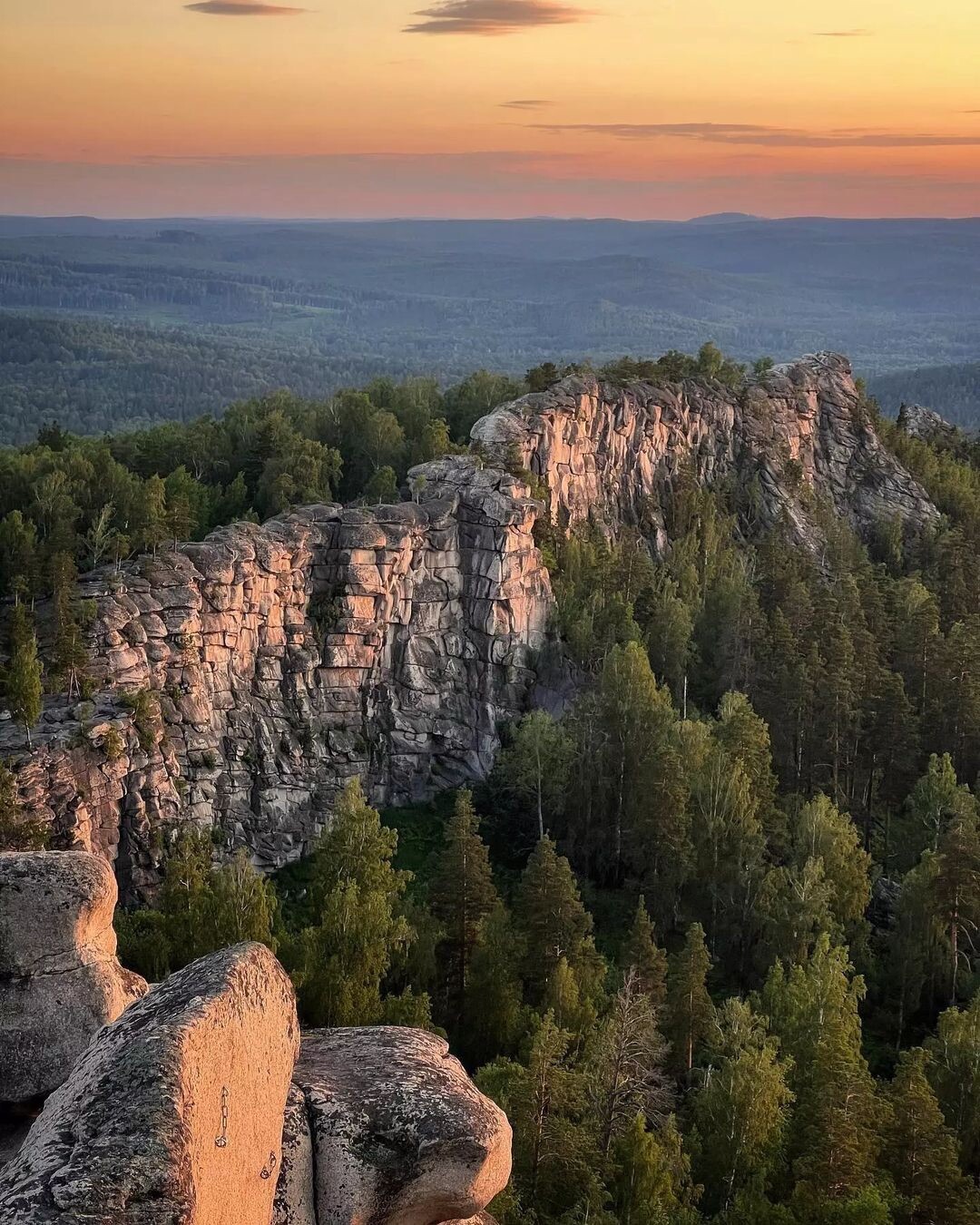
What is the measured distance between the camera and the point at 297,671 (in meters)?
56.4

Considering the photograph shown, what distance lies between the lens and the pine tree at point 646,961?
39469mm

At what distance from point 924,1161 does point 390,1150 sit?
21.9 m

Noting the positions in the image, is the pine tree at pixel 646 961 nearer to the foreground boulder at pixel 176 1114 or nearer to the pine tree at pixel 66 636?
the pine tree at pixel 66 636

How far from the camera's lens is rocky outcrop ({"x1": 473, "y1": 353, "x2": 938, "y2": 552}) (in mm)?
76000

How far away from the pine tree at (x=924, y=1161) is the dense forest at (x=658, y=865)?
0.21ft

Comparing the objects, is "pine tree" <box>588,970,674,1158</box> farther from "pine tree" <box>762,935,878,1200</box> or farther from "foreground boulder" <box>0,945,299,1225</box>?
"foreground boulder" <box>0,945,299,1225</box>

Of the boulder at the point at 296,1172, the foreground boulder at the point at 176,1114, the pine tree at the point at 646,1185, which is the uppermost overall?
the foreground boulder at the point at 176,1114

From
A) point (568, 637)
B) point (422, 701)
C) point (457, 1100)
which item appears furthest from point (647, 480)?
point (457, 1100)

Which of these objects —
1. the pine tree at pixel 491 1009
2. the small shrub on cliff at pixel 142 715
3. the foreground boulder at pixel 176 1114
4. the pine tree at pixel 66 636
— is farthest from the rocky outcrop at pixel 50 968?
the small shrub on cliff at pixel 142 715

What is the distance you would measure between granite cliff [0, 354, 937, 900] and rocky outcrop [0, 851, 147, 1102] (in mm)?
28045

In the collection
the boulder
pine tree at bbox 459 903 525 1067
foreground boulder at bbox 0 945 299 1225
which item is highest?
foreground boulder at bbox 0 945 299 1225

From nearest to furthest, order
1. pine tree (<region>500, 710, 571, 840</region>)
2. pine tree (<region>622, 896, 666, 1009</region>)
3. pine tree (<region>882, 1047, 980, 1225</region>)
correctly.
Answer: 1. pine tree (<region>882, 1047, 980, 1225</region>)
2. pine tree (<region>622, 896, 666, 1009</region>)
3. pine tree (<region>500, 710, 571, 840</region>)

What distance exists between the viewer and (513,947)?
40812 mm

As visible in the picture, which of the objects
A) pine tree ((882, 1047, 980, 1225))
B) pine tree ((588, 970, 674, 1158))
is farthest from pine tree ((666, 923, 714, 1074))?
pine tree ((882, 1047, 980, 1225))
